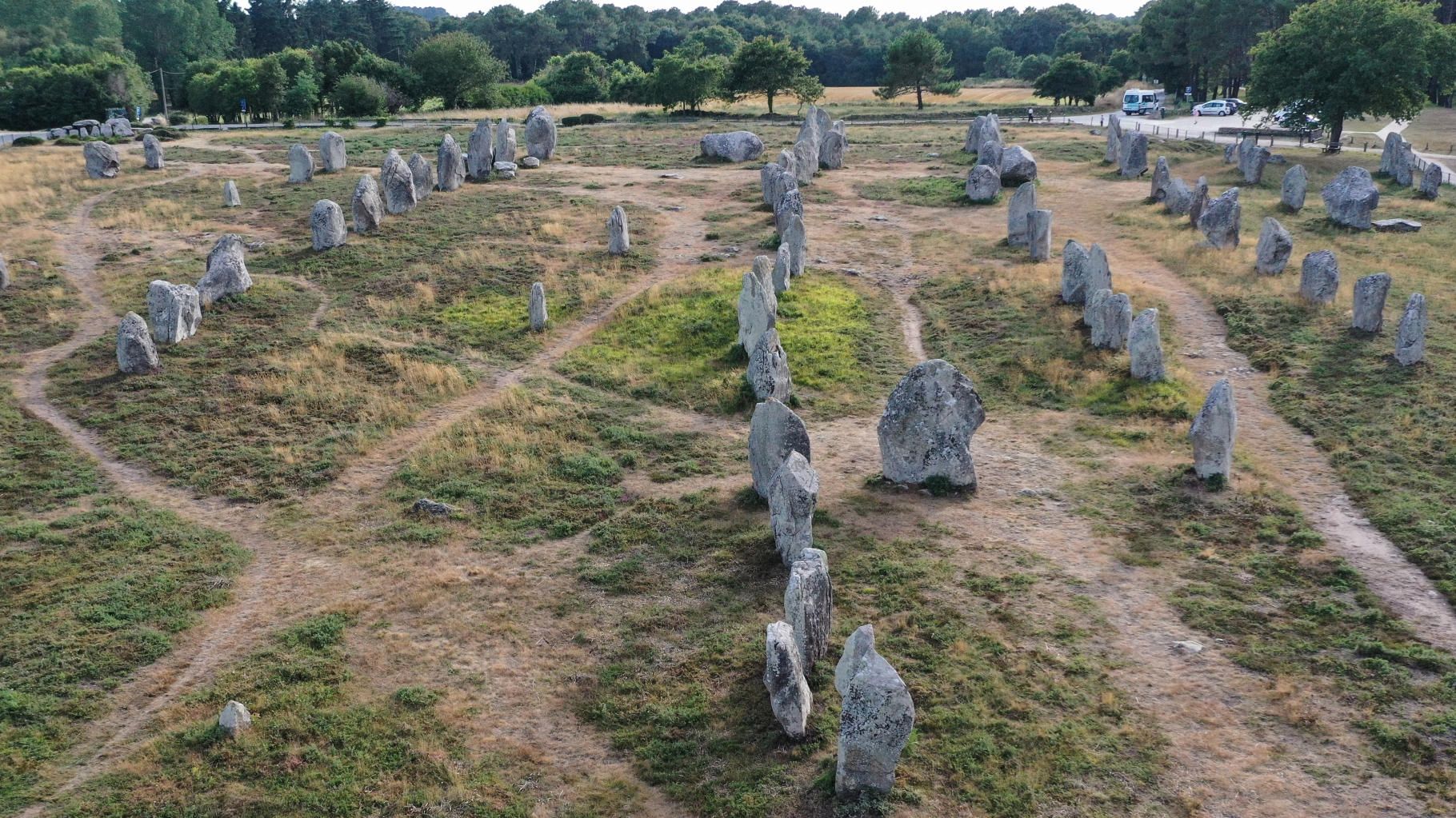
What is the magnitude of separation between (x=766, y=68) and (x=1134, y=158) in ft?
106

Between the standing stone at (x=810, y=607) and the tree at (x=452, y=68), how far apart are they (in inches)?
2967

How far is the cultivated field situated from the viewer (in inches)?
552

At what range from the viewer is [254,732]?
14.8 meters

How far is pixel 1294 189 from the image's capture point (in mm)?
42844

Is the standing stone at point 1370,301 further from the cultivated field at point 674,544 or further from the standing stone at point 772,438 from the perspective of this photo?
the standing stone at point 772,438

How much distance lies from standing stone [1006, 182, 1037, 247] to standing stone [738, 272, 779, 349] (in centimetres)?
1369

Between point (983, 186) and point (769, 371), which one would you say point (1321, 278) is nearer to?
point (769, 371)

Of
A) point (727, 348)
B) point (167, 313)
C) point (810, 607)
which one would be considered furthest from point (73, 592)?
point (727, 348)

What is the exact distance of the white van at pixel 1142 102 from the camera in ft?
266

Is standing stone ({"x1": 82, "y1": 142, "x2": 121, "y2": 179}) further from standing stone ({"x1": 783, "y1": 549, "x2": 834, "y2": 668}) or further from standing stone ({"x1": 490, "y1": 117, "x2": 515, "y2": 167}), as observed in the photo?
standing stone ({"x1": 783, "y1": 549, "x2": 834, "y2": 668})

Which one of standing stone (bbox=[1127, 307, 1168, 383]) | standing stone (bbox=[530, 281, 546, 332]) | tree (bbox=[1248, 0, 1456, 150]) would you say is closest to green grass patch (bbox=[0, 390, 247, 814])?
standing stone (bbox=[530, 281, 546, 332])

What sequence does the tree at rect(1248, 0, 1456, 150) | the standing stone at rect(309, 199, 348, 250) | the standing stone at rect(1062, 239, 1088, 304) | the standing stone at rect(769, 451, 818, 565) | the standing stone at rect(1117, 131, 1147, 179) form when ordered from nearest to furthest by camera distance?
the standing stone at rect(769, 451, 818, 565), the standing stone at rect(1062, 239, 1088, 304), the standing stone at rect(309, 199, 348, 250), the tree at rect(1248, 0, 1456, 150), the standing stone at rect(1117, 131, 1147, 179)

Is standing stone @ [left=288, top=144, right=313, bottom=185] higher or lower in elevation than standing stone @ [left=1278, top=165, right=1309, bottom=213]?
higher

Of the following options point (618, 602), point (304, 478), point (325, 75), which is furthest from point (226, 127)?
point (618, 602)
